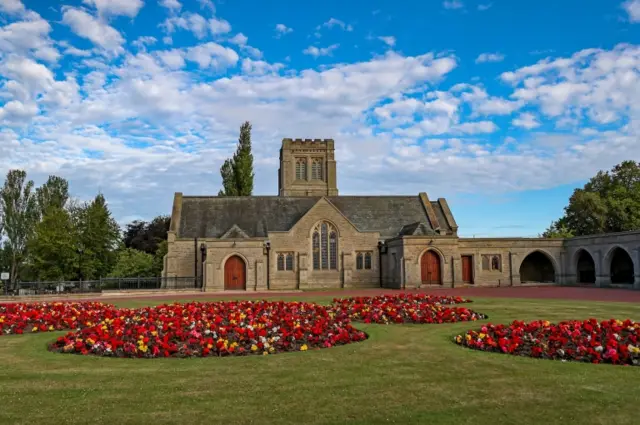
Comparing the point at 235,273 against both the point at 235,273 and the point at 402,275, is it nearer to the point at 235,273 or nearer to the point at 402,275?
the point at 235,273

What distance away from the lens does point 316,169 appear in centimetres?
6900

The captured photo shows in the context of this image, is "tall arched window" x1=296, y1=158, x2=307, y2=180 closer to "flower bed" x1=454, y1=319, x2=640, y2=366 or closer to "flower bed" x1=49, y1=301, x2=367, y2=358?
"flower bed" x1=49, y1=301, x2=367, y2=358

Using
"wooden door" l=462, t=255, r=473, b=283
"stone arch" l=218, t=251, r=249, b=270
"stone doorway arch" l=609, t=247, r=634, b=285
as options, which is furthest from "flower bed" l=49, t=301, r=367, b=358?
"stone doorway arch" l=609, t=247, r=634, b=285

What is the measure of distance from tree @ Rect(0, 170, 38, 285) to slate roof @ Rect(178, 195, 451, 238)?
21871 mm

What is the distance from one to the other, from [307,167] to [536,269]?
102ft

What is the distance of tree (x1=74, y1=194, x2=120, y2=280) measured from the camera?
4709 cm

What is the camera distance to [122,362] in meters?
10.7

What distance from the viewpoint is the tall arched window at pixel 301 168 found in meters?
68.8

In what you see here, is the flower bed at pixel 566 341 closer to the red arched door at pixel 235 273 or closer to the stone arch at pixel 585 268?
the red arched door at pixel 235 273

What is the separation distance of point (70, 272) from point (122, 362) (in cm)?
4048

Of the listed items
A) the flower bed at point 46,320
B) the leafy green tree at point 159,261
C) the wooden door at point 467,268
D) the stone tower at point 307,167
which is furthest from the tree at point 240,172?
the flower bed at point 46,320

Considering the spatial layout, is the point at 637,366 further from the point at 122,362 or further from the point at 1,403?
the point at 1,403

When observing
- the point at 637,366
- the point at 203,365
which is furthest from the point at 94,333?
the point at 637,366

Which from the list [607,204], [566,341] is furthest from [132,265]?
[607,204]
